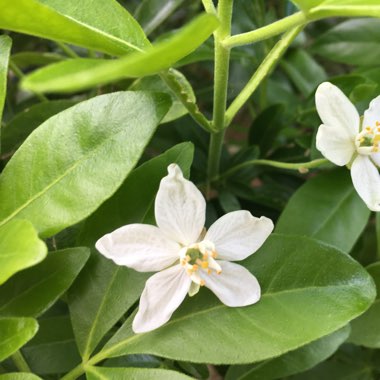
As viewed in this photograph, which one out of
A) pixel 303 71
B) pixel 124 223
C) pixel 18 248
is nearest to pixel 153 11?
pixel 303 71

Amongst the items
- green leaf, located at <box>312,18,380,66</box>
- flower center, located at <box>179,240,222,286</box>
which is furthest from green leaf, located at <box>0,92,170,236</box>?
green leaf, located at <box>312,18,380,66</box>

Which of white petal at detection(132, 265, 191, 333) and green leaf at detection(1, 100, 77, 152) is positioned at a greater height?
green leaf at detection(1, 100, 77, 152)

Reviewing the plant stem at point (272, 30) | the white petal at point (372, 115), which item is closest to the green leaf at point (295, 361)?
the white petal at point (372, 115)

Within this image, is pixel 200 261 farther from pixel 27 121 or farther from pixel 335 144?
pixel 27 121

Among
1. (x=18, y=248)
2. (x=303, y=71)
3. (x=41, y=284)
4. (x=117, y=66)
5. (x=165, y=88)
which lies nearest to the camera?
(x=117, y=66)

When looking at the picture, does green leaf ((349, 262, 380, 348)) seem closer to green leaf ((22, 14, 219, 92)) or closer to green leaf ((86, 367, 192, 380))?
green leaf ((86, 367, 192, 380))
